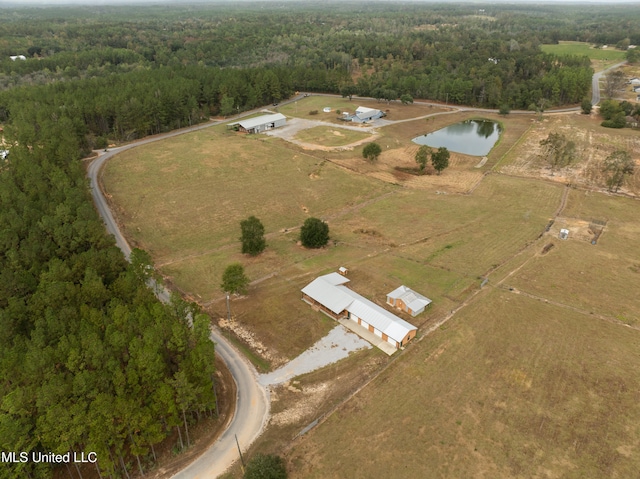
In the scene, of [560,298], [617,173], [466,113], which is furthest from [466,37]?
[560,298]

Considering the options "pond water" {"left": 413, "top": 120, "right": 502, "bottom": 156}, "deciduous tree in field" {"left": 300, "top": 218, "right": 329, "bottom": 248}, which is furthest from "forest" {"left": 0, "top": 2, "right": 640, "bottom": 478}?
"deciduous tree in field" {"left": 300, "top": 218, "right": 329, "bottom": 248}

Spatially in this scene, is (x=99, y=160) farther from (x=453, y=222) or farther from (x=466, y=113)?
(x=466, y=113)

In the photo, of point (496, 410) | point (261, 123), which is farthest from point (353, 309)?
point (261, 123)

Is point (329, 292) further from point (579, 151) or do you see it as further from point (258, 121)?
point (579, 151)

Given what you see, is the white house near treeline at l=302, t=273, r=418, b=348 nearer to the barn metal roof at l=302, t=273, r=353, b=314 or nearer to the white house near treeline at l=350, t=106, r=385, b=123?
the barn metal roof at l=302, t=273, r=353, b=314

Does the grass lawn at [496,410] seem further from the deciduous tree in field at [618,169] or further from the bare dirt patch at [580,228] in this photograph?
the deciduous tree in field at [618,169]
